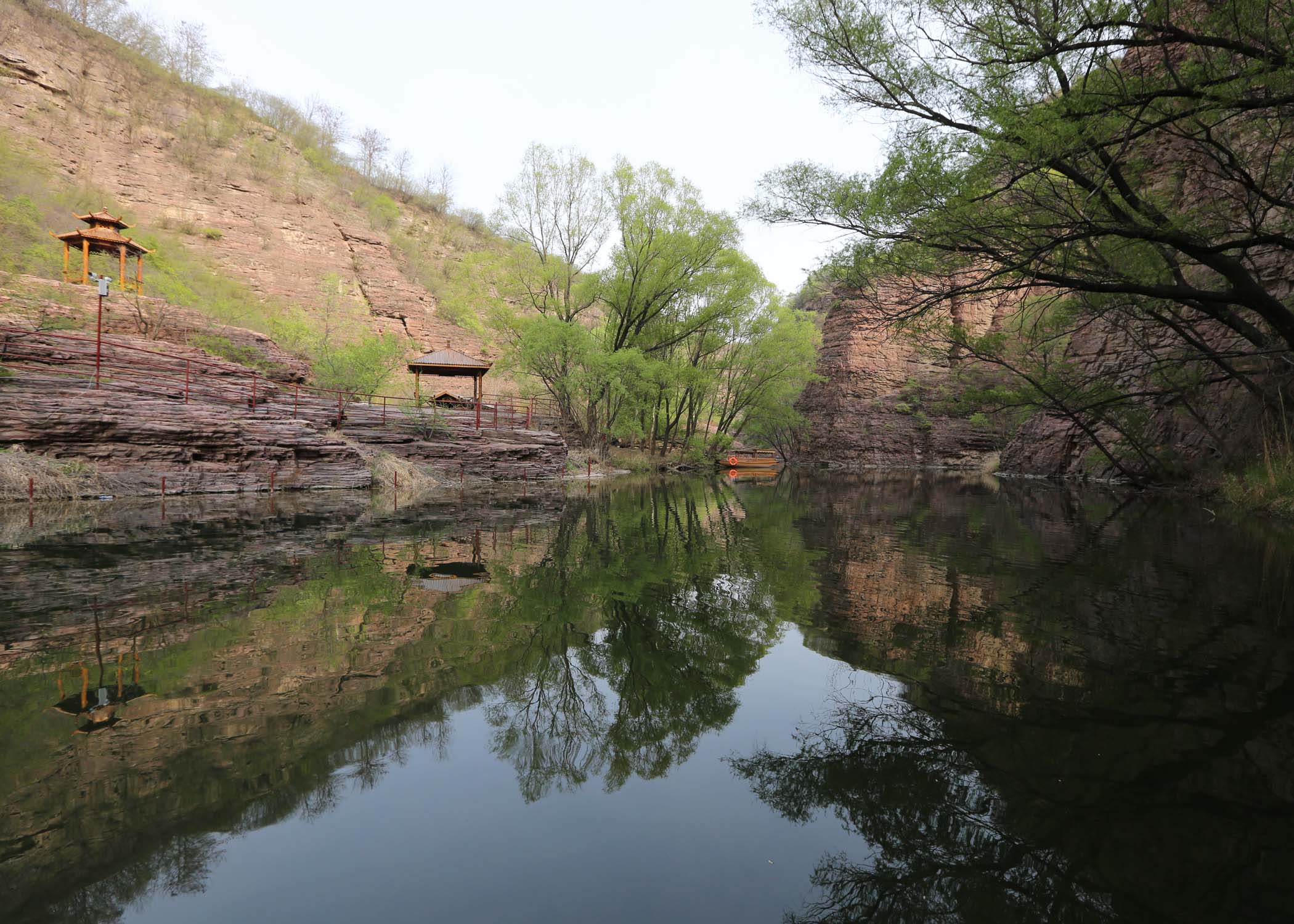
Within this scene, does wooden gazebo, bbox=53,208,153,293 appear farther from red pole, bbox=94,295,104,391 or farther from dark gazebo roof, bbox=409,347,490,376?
dark gazebo roof, bbox=409,347,490,376

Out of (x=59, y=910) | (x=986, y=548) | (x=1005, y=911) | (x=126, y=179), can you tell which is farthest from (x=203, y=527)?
(x=126, y=179)

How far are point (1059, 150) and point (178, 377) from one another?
20601 mm

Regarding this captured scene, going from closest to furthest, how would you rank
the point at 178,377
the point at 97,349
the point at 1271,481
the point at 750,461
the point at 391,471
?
the point at 1271,481 → the point at 97,349 → the point at 178,377 → the point at 391,471 → the point at 750,461

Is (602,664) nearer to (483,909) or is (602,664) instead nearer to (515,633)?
(515,633)

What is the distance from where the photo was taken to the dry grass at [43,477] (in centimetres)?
1119

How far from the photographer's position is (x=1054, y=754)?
2666 millimetres

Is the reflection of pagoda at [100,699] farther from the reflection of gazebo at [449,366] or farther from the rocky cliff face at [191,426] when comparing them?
the reflection of gazebo at [449,366]

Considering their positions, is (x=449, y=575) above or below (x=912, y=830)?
below

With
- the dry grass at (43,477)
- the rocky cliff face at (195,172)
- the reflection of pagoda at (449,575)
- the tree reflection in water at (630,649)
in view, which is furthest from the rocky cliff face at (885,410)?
the reflection of pagoda at (449,575)

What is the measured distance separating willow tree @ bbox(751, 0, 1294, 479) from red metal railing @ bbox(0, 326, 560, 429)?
15.1 metres

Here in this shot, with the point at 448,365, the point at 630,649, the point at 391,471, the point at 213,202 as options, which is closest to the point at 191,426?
the point at 391,471

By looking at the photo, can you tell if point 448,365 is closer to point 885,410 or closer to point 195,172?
point 195,172

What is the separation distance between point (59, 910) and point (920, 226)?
31.3 feet

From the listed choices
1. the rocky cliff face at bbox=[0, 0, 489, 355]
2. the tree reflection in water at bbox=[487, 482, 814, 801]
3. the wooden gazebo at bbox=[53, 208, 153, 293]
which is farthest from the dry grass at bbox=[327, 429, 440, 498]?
the rocky cliff face at bbox=[0, 0, 489, 355]
